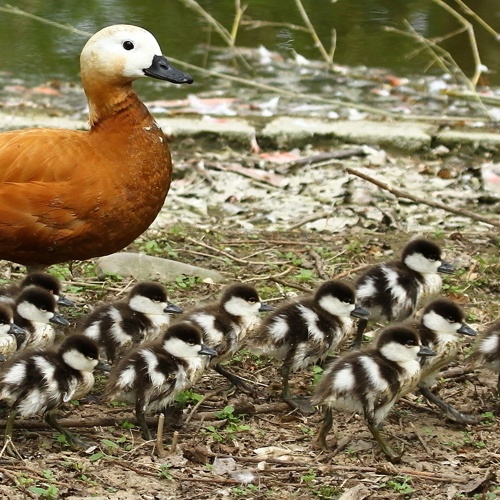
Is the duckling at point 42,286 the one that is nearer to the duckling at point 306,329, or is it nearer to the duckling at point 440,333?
the duckling at point 306,329

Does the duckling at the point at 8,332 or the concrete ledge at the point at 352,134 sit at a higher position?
the duckling at the point at 8,332

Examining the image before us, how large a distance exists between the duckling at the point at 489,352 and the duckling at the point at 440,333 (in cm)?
7

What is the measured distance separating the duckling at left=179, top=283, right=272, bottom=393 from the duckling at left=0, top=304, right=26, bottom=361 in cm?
83

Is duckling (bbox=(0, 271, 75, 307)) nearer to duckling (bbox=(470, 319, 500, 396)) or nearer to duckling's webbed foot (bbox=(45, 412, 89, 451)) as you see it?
duckling's webbed foot (bbox=(45, 412, 89, 451))

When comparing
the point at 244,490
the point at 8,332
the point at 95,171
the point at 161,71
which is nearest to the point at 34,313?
the point at 8,332

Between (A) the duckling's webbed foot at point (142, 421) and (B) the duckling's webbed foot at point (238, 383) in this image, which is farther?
(B) the duckling's webbed foot at point (238, 383)

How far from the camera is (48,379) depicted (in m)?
4.90

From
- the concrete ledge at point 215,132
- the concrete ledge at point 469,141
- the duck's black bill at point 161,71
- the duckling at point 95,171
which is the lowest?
the concrete ledge at point 469,141

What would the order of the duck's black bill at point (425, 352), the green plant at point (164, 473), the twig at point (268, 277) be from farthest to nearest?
the twig at point (268, 277)
the duck's black bill at point (425, 352)
the green plant at point (164, 473)

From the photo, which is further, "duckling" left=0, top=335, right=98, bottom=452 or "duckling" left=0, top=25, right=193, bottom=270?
"duckling" left=0, top=25, right=193, bottom=270

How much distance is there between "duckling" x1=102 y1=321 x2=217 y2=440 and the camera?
5.09 meters

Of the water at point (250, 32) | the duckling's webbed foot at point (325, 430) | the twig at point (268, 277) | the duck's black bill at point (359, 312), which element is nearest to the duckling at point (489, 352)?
the duck's black bill at point (359, 312)

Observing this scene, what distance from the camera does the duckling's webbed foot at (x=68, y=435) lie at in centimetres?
495

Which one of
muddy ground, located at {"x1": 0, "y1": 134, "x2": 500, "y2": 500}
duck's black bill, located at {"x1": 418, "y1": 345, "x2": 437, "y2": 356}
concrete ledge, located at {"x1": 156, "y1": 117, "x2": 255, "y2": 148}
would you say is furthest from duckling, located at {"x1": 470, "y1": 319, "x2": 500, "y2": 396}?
concrete ledge, located at {"x1": 156, "y1": 117, "x2": 255, "y2": 148}
